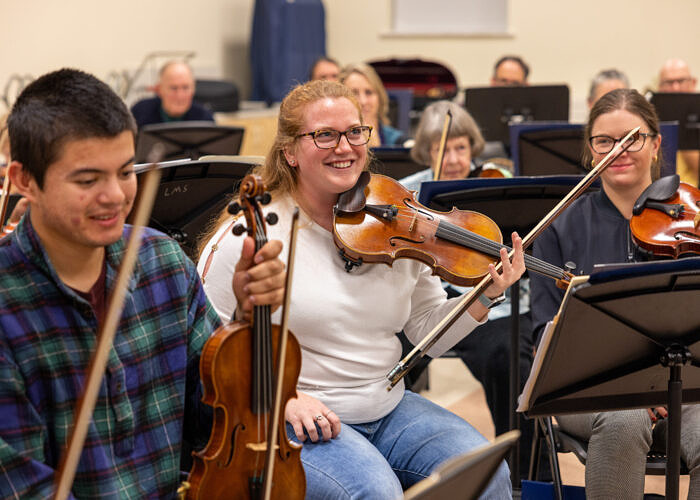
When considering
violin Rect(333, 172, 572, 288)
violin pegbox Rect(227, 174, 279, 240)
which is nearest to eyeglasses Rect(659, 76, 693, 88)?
violin Rect(333, 172, 572, 288)

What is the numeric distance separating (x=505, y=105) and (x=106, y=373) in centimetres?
395

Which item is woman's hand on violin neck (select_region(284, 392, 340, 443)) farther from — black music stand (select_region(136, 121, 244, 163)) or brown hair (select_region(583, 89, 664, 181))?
black music stand (select_region(136, 121, 244, 163))

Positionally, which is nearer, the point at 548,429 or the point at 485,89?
the point at 548,429

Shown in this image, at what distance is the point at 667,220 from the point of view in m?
2.28

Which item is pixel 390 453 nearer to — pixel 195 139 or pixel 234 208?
pixel 234 208

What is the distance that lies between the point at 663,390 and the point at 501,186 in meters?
0.64

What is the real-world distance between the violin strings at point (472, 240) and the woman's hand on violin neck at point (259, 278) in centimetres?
73

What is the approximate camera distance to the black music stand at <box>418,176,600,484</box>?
220cm

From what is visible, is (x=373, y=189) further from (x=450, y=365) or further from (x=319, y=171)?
(x=450, y=365)

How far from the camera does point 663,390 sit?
1851 millimetres

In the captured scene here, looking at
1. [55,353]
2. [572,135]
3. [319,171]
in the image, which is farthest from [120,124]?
[572,135]

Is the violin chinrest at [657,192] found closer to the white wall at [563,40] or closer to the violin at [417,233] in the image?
the violin at [417,233]

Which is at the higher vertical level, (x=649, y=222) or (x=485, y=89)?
(x=485, y=89)

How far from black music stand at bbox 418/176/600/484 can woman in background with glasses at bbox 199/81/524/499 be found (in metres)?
0.24
